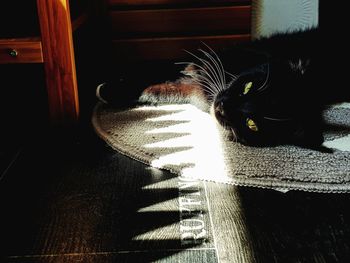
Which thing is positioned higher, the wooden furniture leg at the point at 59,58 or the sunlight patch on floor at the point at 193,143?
the wooden furniture leg at the point at 59,58

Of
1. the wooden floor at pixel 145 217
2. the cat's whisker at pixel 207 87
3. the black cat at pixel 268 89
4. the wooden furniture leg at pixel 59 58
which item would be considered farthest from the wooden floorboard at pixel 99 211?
the cat's whisker at pixel 207 87

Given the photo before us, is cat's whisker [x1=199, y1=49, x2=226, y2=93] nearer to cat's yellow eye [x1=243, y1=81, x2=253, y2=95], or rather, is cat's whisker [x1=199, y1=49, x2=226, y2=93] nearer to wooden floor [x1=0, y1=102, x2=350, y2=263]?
cat's yellow eye [x1=243, y1=81, x2=253, y2=95]

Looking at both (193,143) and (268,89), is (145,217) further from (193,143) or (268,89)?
(268,89)

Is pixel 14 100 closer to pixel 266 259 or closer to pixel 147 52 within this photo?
pixel 147 52

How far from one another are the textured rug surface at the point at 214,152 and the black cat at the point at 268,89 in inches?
1.9

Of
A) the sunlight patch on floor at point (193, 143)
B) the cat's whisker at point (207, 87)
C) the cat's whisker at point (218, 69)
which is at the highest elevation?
the cat's whisker at point (218, 69)

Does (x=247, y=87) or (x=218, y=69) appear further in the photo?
(x=218, y=69)

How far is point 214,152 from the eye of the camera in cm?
128

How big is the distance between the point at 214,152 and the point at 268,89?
24cm

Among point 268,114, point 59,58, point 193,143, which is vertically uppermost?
point 59,58

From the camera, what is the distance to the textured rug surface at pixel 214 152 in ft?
3.68

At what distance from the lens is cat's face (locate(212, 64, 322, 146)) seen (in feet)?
4.09

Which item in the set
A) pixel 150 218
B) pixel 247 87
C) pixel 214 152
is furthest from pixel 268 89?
pixel 150 218

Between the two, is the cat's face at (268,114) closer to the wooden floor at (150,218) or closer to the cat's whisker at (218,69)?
the cat's whisker at (218,69)
